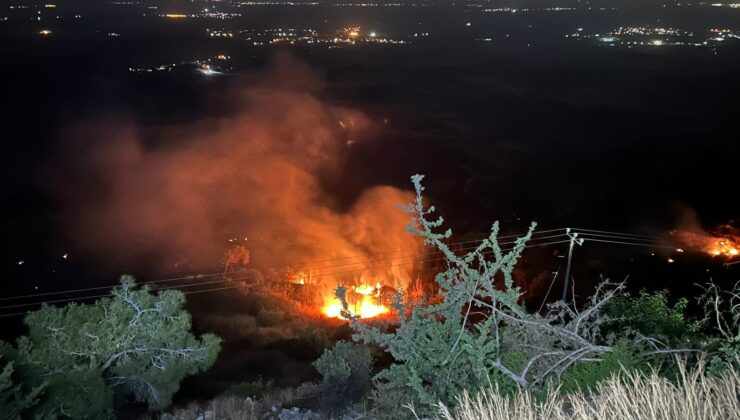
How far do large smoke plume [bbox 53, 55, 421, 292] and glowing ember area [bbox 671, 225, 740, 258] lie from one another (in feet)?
48.2

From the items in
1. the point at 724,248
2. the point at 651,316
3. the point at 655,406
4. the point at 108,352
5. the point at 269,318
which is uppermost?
the point at 655,406

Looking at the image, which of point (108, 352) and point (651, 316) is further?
point (651, 316)

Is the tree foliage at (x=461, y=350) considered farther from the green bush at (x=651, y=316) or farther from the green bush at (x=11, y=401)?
the green bush at (x=11, y=401)

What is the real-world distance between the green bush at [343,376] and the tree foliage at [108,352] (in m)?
2.13

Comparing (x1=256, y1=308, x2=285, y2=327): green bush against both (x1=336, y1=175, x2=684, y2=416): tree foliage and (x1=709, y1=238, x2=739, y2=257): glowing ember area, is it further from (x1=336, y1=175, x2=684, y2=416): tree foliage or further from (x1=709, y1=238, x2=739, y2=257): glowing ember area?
(x1=709, y1=238, x2=739, y2=257): glowing ember area

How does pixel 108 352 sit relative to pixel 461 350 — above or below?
below

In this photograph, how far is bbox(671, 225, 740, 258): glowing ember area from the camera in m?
31.2

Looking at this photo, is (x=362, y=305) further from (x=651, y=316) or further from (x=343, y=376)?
(x=651, y=316)

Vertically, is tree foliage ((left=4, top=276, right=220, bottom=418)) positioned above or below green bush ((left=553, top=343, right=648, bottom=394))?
below

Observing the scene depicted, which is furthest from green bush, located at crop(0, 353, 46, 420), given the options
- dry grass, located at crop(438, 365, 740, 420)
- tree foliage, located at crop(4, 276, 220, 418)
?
dry grass, located at crop(438, 365, 740, 420)

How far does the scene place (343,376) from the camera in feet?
36.4

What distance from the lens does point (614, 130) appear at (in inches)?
2477

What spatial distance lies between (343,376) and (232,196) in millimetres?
35014

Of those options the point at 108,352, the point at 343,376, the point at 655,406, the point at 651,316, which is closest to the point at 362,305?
the point at 343,376
